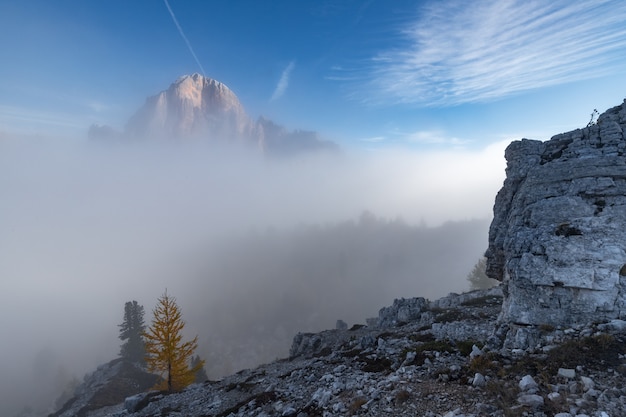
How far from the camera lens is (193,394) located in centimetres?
2733

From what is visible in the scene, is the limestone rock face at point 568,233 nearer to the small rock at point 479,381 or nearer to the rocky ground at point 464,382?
the rocky ground at point 464,382

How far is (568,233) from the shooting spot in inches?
648

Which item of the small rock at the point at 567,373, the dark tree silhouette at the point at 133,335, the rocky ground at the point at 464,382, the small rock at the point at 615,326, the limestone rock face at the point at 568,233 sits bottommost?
the dark tree silhouette at the point at 133,335

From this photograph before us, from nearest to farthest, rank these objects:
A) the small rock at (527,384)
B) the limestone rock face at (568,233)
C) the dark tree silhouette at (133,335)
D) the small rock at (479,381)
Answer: the small rock at (527,384)
the small rock at (479,381)
the limestone rock face at (568,233)
the dark tree silhouette at (133,335)

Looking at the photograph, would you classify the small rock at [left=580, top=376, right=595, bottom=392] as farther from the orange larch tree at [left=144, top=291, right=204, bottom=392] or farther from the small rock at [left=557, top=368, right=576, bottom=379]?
the orange larch tree at [left=144, top=291, right=204, bottom=392]

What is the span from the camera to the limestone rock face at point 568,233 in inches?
579

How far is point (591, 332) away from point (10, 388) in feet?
593

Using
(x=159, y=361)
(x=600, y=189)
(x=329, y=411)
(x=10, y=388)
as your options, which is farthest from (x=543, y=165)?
(x=10, y=388)

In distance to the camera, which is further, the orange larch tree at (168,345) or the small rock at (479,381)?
the orange larch tree at (168,345)

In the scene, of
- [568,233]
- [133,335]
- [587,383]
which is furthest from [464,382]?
[133,335]

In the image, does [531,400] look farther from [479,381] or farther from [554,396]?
[479,381]

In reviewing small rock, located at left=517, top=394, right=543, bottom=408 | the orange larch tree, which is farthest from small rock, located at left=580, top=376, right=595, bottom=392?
the orange larch tree

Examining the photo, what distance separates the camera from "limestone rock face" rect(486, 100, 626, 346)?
48.2ft

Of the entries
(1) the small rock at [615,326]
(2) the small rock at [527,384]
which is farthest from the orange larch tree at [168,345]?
(1) the small rock at [615,326]
